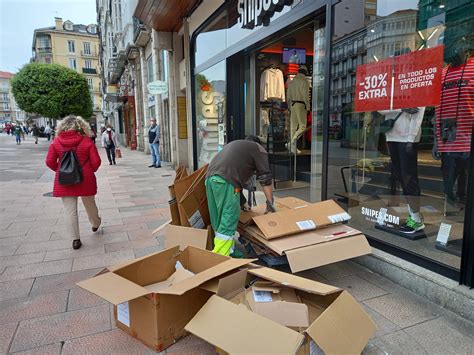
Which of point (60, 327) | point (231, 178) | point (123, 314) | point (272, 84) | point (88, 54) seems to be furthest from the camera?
point (88, 54)

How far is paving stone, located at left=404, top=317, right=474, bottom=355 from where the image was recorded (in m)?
2.14

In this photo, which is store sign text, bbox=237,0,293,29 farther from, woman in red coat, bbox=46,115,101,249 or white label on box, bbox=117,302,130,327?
white label on box, bbox=117,302,130,327

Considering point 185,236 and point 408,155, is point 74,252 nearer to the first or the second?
point 185,236

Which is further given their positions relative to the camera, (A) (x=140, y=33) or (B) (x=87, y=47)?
(B) (x=87, y=47)

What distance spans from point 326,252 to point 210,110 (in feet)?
22.0

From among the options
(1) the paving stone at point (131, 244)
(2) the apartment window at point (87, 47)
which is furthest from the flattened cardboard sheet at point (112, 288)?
(2) the apartment window at point (87, 47)

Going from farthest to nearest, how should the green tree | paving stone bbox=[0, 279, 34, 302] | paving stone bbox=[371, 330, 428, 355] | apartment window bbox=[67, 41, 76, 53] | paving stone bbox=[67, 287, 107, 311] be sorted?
apartment window bbox=[67, 41, 76, 53] < the green tree < paving stone bbox=[0, 279, 34, 302] < paving stone bbox=[67, 287, 107, 311] < paving stone bbox=[371, 330, 428, 355]

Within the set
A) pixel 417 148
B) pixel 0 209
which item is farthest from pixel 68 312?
pixel 0 209

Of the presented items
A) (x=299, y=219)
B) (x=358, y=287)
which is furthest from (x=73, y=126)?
(x=358, y=287)

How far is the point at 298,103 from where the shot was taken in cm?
659

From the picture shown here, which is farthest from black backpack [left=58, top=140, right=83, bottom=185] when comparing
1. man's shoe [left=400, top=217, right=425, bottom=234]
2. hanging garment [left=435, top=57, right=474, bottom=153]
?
hanging garment [left=435, top=57, right=474, bottom=153]

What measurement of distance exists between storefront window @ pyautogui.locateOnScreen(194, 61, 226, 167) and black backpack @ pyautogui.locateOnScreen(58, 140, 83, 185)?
14.5ft

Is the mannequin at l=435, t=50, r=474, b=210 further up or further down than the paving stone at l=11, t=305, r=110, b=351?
further up

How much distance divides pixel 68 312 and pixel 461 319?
3061 millimetres
